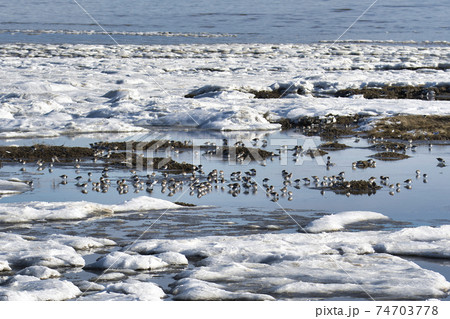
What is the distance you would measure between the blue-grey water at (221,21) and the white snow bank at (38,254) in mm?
41122

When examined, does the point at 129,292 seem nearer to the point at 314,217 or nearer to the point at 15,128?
the point at 314,217

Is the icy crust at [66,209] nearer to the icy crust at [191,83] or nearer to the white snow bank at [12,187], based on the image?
the white snow bank at [12,187]

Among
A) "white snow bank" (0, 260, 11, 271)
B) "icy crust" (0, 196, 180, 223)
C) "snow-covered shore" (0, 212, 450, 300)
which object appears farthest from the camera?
"icy crust" (0, 196, 180, 223)

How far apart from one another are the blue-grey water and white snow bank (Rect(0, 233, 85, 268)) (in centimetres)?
4112

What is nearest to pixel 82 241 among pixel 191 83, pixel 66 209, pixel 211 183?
pixel 66 209

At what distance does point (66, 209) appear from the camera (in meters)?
11.7

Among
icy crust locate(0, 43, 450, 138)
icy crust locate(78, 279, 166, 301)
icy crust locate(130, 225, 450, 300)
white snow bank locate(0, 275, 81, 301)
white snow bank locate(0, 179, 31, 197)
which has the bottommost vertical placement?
icy crust locate(130, 225, 450, 300)

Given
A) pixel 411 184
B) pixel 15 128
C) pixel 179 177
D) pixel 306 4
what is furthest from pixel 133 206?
pixel 306 4

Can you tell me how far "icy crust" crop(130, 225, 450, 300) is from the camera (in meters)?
8.23

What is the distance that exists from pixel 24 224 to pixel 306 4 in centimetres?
7640

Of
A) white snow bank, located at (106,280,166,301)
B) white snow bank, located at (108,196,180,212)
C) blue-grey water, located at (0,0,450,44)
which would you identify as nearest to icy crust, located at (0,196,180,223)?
white snow bank, located at (108,196,180,212)

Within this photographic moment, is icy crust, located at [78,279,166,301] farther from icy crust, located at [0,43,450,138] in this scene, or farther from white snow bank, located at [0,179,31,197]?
icy crust, located at [0,43,450,138]

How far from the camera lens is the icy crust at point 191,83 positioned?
20688 millimetres

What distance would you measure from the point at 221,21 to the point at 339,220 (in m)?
58.9
